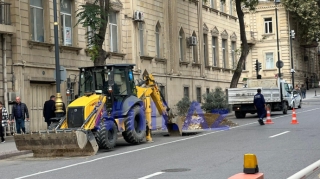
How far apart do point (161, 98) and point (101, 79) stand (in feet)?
11.7

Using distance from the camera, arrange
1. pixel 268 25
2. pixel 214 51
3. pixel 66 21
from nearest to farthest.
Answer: pixel 66 21, pixel 214 51, pixel 268 25

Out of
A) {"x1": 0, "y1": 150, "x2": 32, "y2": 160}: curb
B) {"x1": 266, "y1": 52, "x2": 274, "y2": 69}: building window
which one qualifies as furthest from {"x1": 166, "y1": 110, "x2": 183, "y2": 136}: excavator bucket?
{"x1": 266, "y1": 52, "x2": 274, "y2": 69}: building window

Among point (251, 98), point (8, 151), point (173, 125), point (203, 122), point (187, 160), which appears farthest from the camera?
point (251, 98)

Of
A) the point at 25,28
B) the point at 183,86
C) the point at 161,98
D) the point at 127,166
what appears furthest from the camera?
the point at 183,86

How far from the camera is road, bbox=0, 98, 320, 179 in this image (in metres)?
12.3

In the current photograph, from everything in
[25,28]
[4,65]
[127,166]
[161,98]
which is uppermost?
[25,28]

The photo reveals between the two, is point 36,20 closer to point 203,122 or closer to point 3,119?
point 3,119

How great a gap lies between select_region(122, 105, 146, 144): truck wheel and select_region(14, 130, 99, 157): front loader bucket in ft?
7.62

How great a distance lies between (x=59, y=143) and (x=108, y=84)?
3.04 metres

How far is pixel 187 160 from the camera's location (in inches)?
562

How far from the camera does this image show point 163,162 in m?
14.1

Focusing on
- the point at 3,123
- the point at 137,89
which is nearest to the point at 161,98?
the point at 137,89

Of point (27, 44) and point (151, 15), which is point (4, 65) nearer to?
point (27, 44)

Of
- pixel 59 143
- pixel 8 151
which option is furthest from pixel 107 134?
pixel 8 151
